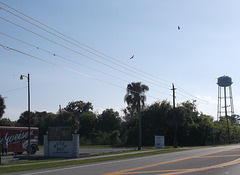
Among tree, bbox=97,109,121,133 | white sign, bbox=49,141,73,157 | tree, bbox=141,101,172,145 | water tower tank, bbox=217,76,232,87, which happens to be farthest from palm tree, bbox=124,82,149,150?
tree, bbox=97,109,121,133

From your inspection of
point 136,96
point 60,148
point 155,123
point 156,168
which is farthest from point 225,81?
point 156,168

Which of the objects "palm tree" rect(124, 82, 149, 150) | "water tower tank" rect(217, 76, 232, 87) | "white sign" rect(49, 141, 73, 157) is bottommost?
"white sign" rect(49, 141, 73, 157)

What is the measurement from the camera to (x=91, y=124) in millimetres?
84125

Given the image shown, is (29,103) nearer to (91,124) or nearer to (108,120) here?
(91,124)

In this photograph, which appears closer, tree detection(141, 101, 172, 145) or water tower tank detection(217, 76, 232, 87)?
tree detection(141, 101, 172, 145)

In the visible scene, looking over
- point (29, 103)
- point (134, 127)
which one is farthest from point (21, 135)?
point (134, 127)

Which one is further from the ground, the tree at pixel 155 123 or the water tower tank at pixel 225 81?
the water tower tank at pixel 225 81

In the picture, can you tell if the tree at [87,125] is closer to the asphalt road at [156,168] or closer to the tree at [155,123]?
the tree at [155,123]

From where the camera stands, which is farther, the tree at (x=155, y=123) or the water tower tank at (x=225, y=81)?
the water tower tank at (x=225, y=81)

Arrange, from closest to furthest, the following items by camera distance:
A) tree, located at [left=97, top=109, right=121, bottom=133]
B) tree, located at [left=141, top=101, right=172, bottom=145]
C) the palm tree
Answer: the palm tree → tree, located at [left=141, top=101, right=172, bottom=145] → tree, located at [left=97, top=109, right=121, bottom=133]

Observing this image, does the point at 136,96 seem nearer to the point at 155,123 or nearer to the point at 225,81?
the point at 155,123

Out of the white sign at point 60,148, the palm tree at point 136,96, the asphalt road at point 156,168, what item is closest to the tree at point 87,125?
the palm tree at point 136,96

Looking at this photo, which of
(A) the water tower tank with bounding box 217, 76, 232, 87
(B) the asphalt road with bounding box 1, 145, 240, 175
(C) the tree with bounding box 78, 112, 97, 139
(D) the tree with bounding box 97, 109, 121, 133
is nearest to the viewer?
(B) the asphalt road with bounding box 1, 145, 240, 175

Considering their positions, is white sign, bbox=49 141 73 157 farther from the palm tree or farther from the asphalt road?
the palm tree
